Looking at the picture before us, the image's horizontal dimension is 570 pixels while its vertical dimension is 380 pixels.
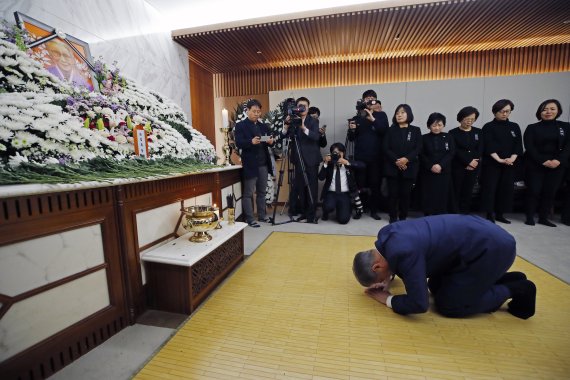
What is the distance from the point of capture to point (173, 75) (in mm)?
4156

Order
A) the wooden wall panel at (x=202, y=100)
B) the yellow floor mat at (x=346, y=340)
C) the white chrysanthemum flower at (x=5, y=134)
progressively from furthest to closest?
the wooden wall panel at (x=202, y=100) → the white chrysanthemum flower at (x=5, y=134) → the yellow floor mat at (x=346, y=340)

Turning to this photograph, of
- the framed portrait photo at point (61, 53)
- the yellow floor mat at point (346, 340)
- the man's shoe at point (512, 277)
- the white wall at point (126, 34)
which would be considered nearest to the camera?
the yellow floor mat at point (346, 340)

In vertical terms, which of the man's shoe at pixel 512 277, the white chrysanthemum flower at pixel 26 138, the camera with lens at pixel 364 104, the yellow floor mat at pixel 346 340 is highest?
the camera with lens at pixel 364 104

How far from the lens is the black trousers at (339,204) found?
143 inches

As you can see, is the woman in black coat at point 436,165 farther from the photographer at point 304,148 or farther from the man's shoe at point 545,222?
the photographer at point 304,148

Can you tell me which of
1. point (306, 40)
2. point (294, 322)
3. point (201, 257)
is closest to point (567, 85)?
point (306, 40)

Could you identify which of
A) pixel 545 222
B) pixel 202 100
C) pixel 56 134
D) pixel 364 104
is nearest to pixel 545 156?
pixel 545 222

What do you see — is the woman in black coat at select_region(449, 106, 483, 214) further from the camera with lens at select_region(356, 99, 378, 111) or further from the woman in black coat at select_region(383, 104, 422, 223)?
the camera with lens at select_region(356, 99, 378, 111)

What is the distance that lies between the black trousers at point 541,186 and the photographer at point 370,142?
Answer: 1.93 metres

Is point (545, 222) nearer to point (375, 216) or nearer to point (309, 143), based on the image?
point (375, 216)

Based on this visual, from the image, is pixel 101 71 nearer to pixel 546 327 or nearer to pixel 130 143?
pixel 130 143

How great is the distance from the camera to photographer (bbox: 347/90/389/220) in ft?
12.5

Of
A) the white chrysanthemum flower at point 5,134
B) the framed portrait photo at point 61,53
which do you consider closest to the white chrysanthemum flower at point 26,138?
the white chrysanthemum flower at point 5,134

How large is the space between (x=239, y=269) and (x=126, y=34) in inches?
126
